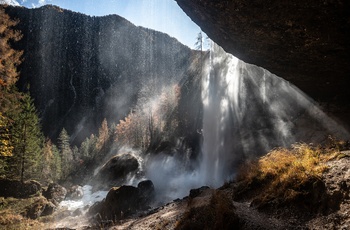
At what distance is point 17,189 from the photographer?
2759cm

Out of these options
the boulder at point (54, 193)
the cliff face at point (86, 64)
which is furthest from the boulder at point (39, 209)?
the cliff face at point (86, 64)

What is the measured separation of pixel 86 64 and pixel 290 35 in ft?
525

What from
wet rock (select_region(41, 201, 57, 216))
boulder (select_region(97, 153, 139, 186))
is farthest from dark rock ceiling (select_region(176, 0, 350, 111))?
boulder (select_region(97, 153, 139, 186))

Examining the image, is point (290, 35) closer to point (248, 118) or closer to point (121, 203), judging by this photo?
point (248, 118)

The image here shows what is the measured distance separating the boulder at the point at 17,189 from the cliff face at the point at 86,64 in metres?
93.5

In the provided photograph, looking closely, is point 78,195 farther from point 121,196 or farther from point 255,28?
point 255,28

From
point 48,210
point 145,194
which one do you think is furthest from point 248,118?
point 48,210

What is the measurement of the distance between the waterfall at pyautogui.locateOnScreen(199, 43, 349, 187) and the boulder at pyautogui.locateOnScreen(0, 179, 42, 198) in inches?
791

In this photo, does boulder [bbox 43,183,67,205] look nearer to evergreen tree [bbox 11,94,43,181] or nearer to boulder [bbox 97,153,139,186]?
evergreen tree [bbox 11,94,43,181]

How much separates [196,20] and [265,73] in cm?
1224

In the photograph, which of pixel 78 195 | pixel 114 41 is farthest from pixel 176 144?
pixel 114 41

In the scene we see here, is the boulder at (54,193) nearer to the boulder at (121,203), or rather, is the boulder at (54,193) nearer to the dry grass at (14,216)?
the dry grass at (14,216)

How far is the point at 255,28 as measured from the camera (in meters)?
10.2

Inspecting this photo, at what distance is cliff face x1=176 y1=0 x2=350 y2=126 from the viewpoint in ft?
28.2
